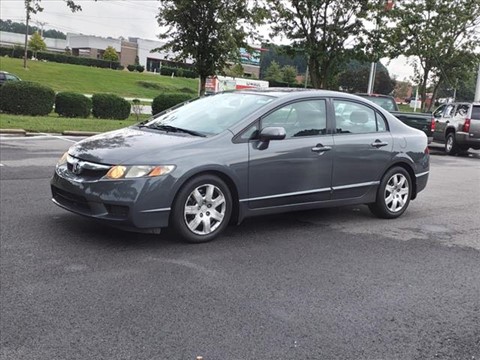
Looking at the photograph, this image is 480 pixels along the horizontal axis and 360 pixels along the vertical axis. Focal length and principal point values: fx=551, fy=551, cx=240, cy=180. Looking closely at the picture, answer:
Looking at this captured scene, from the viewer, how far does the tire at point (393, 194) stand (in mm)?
6938

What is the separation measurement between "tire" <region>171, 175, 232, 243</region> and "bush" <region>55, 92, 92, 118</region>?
15343 mm

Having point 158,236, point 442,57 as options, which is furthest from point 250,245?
point 442,57

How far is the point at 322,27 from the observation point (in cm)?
2130

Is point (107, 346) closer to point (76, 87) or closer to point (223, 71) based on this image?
point (223, 71)

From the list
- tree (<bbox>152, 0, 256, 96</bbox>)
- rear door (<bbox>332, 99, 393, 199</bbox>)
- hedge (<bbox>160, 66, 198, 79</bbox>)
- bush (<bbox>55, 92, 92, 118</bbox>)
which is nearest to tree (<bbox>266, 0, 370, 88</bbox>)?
tree (<bbox>152, 0, 256, 96</bbox>)

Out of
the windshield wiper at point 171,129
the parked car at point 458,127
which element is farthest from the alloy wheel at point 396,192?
the parked car at point 458,127

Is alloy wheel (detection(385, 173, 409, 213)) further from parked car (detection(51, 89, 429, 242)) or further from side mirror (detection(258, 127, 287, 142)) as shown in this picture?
side mirror (detection(258, 127, 287, 142))

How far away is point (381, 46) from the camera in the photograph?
22281 millimetres

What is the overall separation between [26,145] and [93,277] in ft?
29.3

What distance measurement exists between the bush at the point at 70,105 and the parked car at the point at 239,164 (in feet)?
45.9

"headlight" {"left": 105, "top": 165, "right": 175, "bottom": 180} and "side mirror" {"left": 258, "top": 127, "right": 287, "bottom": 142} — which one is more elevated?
"side mirror" {"left": 258, "top": 127, "right": 287, "bottom": 142}

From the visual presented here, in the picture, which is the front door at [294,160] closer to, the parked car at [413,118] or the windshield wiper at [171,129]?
the windshield wiper at [171,129]

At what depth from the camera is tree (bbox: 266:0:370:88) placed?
20797 mm

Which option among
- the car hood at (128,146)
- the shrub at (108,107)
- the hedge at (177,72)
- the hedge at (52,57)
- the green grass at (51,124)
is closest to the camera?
the car hood at (128,146)
